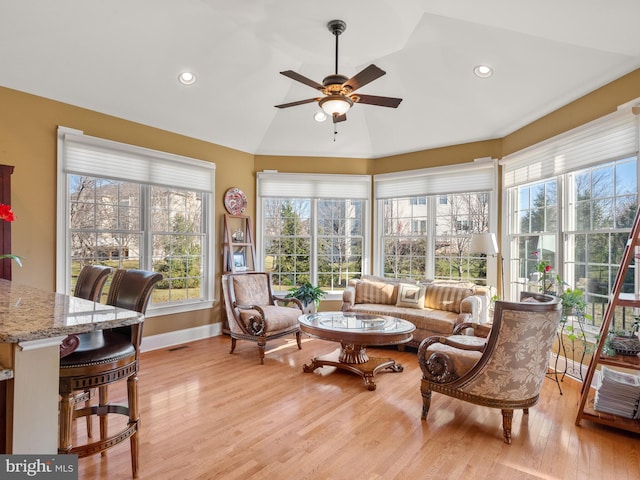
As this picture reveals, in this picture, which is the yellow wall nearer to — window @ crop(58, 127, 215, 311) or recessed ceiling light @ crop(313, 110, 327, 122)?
window @ crop(58, 127, 215, 311)

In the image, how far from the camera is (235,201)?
570cm

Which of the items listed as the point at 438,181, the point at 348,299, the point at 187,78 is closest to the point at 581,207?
the point at 438,181

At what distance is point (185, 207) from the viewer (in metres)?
5.21

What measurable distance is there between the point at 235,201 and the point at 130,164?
1573mm

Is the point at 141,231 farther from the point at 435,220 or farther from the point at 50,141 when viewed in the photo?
the point at 435,220

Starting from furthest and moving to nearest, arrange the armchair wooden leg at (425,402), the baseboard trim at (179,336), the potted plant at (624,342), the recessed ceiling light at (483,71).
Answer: the baseboard trim at (179,336)
the recessed ceiling light at (483,71)
the armchair wooden leg at (425,402)
the potted plant at (624,342)

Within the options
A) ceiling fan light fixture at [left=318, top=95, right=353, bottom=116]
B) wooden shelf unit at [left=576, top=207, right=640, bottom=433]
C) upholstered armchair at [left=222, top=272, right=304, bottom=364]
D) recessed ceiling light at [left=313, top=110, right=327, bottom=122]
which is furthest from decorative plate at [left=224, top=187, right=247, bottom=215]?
wooden shelf unit at [left=576, top=207, right=640, bottom=433]

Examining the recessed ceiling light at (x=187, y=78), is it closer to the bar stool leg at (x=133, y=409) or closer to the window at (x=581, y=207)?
the bar stool leg at (x=133, y=409)

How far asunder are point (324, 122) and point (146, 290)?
13.2 ft

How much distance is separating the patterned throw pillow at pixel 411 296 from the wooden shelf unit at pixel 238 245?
2210 millimetres

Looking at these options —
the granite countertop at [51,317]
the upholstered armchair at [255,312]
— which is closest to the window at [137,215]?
the upholstered armchair at [255,312]

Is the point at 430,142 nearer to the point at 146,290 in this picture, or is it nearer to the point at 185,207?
the point at 185,207

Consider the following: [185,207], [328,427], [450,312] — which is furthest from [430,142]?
[328,427]

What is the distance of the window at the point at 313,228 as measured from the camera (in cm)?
605
